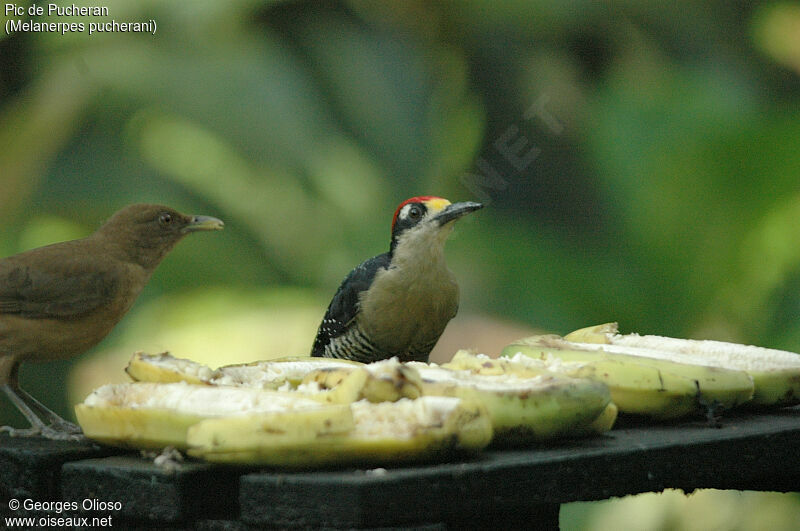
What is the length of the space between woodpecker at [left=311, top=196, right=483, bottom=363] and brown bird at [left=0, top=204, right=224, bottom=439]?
858mm

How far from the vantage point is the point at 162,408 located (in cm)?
174

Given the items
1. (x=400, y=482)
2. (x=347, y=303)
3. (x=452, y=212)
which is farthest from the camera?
(x=347, y=303)

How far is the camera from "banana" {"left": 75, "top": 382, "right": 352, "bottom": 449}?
5.66 feet

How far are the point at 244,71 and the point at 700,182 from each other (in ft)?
8.61

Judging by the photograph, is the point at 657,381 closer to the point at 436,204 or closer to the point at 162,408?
the point at 162,408

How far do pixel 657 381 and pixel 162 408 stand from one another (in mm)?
997

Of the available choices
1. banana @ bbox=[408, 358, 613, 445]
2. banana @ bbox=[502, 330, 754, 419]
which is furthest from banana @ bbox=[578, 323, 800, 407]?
banana @ bbox=[408, 358, 613, 445]

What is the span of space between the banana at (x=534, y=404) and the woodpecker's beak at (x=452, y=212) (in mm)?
1478

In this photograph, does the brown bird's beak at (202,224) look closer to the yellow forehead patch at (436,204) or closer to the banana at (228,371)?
the banana at (228,371)

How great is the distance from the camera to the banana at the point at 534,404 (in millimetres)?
1832

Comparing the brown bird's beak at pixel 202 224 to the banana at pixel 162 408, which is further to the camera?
the brown bird's beak at pixel 202 224
